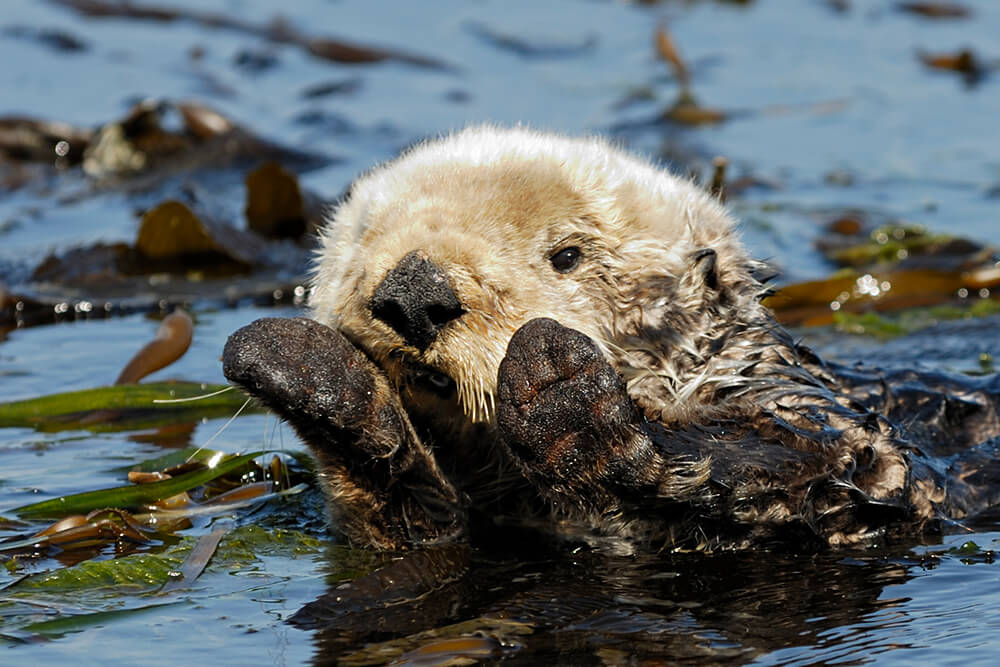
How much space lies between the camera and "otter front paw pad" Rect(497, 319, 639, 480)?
9.66 ft

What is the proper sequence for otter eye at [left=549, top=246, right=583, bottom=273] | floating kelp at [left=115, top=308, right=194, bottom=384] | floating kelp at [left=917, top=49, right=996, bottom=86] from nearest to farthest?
otter eye at [left=549, top=246, right=583, bottom=273], floating kelp at [left=115, top=308, right=194, bottom=384], floating kelp at [left=917, top=49, right=996, bottom=86]

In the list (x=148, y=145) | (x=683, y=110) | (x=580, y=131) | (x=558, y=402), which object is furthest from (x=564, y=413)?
(x=683, y=110)

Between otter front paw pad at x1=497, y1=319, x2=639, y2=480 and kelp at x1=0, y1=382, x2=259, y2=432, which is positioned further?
kelp at x1=0, y1=382, x2=259, y2=432

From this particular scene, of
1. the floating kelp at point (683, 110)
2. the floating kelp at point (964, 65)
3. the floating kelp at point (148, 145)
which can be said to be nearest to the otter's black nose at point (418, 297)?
the floating kelp at point (148, 145)

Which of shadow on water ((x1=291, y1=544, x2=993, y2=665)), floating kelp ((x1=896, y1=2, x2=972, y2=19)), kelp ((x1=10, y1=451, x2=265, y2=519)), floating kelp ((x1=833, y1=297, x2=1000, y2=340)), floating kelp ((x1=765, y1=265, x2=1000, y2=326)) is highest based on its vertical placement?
floating kelp ((x1=896, y1=2, x2=972, y2=19))

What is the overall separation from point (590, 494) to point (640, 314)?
55 cm

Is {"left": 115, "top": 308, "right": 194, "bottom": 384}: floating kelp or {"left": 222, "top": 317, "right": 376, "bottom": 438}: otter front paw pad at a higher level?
{"left": 222, "top": 317, "right": 376, "bottom": 438}: otter front paw pad

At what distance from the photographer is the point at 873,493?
11.5ft

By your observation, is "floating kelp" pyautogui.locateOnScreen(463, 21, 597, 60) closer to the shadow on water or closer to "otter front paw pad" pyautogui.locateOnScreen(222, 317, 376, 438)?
the shadow on water

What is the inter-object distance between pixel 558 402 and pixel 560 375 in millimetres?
Result: 56

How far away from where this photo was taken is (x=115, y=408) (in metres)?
4.76

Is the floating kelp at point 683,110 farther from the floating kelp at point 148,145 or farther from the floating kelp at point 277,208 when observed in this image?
the floating kelp at point 277,208

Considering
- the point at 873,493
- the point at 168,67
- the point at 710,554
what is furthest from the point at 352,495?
the point at 168,67

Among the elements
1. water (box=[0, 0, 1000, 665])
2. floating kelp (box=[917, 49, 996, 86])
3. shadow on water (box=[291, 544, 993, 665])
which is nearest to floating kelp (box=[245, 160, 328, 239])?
water (box=[0, 0, 1000, 665])
